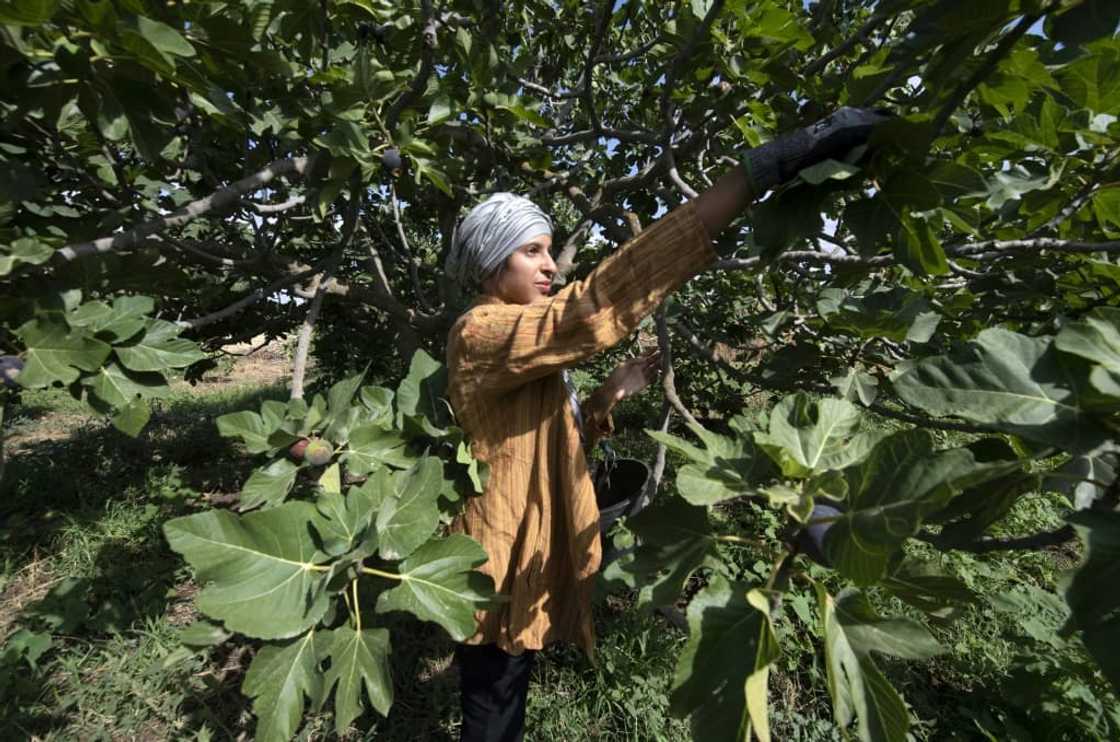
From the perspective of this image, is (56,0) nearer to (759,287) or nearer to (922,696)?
(759,287)

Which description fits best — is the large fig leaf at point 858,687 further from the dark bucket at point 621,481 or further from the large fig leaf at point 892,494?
the dark bucket at point 621,481

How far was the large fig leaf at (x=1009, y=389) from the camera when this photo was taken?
0.70 m

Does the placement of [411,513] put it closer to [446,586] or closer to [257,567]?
[446,586]

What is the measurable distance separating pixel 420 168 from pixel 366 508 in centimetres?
110

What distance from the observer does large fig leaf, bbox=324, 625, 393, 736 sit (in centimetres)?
89

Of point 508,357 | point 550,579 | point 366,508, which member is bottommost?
point 550,579

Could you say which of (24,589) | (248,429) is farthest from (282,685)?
(24,589)

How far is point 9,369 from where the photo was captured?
3.48 ft

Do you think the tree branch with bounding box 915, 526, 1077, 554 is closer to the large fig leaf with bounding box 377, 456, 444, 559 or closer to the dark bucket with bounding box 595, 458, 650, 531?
the large fig leaf with bounding box 377, 456, 444, 559

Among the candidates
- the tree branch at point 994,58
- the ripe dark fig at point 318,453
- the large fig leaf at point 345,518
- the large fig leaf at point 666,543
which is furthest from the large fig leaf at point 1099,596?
the ripe dark fig at point 318,453

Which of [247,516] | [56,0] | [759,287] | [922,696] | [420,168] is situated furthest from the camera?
[759,287]

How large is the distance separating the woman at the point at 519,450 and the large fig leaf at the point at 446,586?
6.3 inches

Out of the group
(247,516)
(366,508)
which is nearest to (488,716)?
(366,508)

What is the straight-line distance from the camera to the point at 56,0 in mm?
786
